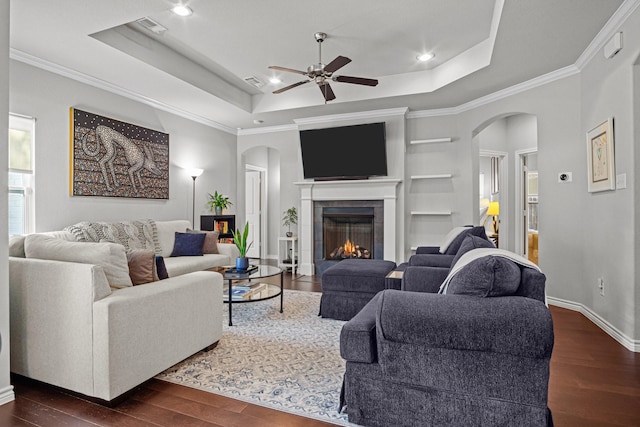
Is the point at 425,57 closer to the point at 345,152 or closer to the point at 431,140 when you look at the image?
the point at 431,140

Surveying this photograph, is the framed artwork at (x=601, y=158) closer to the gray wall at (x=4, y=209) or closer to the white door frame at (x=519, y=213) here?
the white door frame at (x=519, y=213)

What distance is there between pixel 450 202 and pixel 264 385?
410 cm

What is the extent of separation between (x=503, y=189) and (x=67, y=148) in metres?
6.71

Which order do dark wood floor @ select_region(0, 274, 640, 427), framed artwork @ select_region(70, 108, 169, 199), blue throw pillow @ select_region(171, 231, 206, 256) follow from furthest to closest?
1. blue throw pillow @ select_region(171, 231, 206, 256)
2. framed artwork @ select_region(70, 108, 169, 199)
3. dark wood floor @ select_region(0, 274, 640, 427)

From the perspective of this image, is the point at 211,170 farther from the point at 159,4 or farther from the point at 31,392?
the point at 31,392

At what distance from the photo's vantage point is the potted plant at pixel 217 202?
6.09 metres

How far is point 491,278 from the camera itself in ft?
5.45

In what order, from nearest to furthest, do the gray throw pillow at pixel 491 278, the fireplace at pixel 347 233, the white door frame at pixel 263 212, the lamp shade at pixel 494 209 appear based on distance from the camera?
the gray throw pillow at pixel 491 278
the fireplace at pixel 347 233
the lamp shade at pixel 494 209
the white door frame at pixel 263 212

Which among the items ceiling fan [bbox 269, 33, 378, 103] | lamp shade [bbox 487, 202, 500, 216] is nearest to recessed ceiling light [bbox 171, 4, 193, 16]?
ceiling fan [bbox 269, 33, 378, 103]

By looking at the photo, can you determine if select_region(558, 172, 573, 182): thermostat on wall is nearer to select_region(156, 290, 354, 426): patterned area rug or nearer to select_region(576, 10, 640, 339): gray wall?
select_region(576, 10, 640, 339): gray wall

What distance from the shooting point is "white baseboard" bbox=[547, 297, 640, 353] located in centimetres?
284

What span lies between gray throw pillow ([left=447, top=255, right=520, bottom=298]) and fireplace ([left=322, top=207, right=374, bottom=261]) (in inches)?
154

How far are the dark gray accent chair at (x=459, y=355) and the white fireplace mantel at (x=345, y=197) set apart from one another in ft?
11.9

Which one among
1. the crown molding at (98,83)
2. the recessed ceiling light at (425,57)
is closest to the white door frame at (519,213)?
the recessed ceiling light at (425,57)
